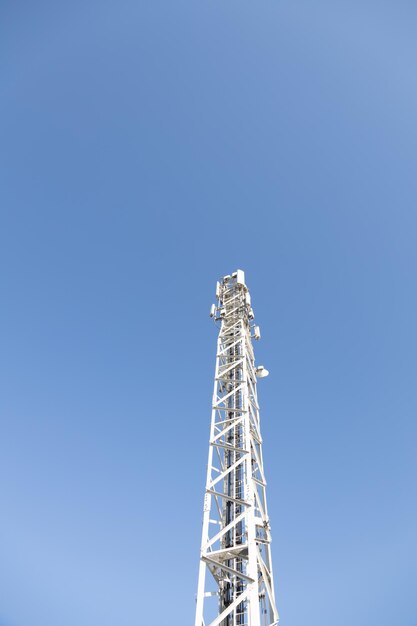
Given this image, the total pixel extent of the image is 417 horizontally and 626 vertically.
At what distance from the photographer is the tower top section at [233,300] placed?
26344 millimetres

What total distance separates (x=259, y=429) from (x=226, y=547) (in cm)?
607

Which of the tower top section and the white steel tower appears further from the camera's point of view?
the tower top section

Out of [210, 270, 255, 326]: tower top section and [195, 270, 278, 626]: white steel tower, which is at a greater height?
[210, 270, 255, 326]: tower top section

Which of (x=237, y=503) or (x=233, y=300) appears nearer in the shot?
(x=237, y=503)

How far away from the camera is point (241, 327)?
24.4 metres

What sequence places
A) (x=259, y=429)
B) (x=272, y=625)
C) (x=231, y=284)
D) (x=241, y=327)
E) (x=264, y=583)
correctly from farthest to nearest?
(x=231, y=284), (x=241, y=327), (x=259, y=429), (x=264, y=583), (x=272, y=625)

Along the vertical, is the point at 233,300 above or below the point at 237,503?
above

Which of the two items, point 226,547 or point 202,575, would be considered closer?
point 202,575

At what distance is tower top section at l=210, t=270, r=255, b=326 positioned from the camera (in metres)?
26.3

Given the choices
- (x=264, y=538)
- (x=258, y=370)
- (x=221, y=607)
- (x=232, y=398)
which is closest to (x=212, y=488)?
(x=264, y=538)

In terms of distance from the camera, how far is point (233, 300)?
27.3 meters

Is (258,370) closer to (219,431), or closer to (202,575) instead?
(219,431)

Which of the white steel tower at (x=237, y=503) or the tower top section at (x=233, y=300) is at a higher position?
the tower top section at (x=233, y=300)

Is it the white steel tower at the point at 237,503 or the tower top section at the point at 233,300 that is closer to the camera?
the white steel tower at the point at 237,503
